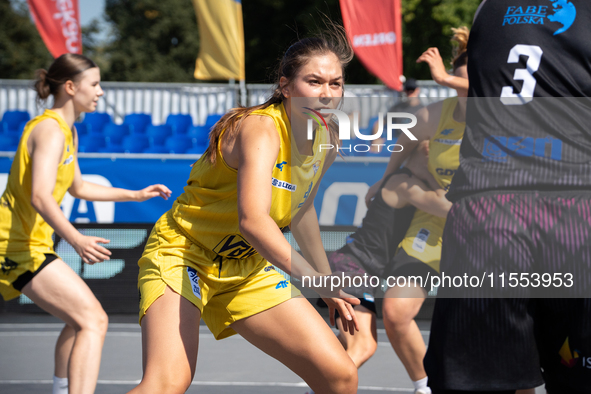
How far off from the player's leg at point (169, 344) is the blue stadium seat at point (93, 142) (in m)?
11.1

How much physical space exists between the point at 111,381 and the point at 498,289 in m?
3.36

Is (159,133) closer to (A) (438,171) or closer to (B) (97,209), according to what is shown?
(B) (97,209)

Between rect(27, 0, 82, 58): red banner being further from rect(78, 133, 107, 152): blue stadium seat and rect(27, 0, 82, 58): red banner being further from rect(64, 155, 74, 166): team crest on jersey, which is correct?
rect(64, 155, 74, 166): team crest on jersey


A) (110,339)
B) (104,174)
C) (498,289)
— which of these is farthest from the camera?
(104,174)

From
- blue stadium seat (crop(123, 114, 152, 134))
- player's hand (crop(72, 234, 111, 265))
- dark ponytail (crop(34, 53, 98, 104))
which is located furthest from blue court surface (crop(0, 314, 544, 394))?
blue stadium seat (crop(123, 114, 152, 134))

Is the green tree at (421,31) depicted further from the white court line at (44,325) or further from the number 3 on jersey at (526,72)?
the number 3 on jersey at (526,72)

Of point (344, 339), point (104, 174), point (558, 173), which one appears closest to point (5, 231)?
point (344, 339)

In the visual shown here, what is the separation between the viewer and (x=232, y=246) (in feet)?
8.87

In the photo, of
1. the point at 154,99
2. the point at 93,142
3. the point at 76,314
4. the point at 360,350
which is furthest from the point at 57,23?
the point at 360,350

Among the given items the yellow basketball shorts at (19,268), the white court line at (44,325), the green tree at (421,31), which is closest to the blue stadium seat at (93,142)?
the white court line at (44,325)

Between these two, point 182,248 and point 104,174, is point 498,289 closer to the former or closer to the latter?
point 182,248

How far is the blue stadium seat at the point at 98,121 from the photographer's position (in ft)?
46.2

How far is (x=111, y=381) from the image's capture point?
14.8 feet

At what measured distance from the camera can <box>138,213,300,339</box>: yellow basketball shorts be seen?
2.61 m
